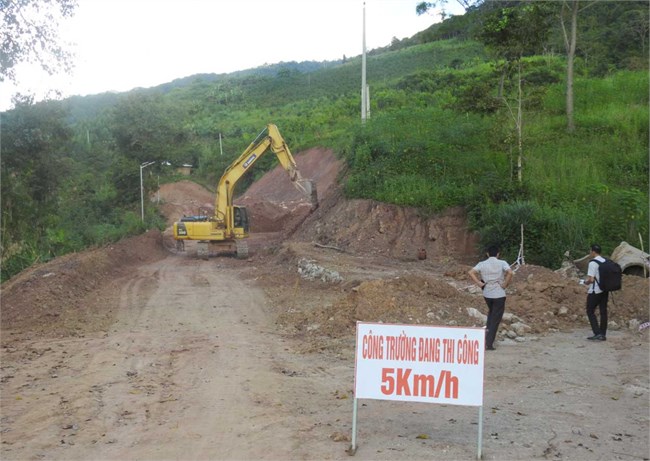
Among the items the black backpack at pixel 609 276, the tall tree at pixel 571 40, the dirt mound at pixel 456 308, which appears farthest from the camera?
the tall tree at pixel 571 40

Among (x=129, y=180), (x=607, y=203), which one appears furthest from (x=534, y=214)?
(x=129, y=180)

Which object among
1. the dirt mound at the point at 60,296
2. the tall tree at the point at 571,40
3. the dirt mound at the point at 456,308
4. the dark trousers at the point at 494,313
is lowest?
the dirt mound at the point at 60,296

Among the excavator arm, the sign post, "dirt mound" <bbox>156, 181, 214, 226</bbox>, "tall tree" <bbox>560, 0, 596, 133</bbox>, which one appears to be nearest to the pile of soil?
the excavator arm

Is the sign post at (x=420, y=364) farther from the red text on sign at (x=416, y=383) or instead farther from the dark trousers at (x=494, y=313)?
the dark trousers at (x=494, y=313)

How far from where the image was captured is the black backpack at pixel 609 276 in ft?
38.9

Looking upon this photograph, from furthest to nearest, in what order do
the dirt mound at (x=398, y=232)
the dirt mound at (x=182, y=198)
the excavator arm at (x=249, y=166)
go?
the dirt mound at (x=182, y=198) < the excavator arm at (x=249, y=166) < the dirt mound at (x=398, y=232)

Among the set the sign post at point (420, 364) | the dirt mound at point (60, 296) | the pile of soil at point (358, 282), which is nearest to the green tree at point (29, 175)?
the pile of soil at point (358, 282)

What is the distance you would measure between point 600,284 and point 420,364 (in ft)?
22.0

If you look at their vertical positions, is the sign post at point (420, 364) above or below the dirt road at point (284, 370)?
above

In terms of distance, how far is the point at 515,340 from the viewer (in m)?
12.6

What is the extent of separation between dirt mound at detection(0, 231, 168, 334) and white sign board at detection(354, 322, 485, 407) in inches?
369

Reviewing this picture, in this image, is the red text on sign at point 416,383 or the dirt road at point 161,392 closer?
the red text on sign at point 416,383

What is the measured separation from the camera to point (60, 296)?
1794 cm

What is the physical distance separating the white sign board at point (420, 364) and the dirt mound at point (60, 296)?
9.38 m
